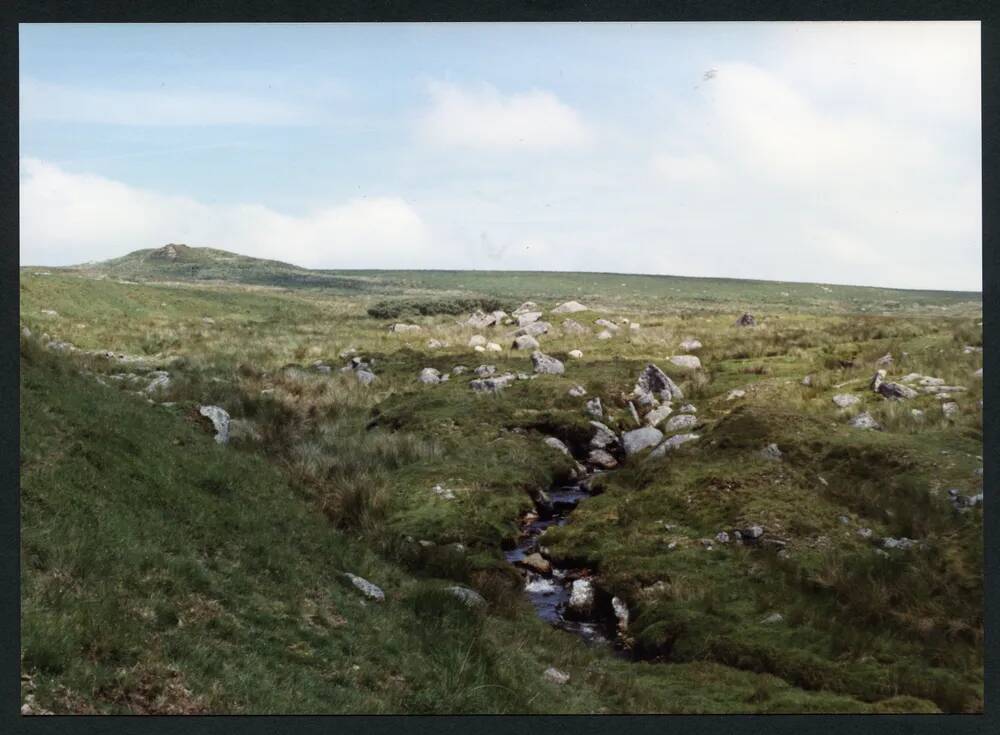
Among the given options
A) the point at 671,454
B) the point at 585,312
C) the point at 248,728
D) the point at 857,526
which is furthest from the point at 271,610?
the point at 585,312

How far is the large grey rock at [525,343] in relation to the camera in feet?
46.2

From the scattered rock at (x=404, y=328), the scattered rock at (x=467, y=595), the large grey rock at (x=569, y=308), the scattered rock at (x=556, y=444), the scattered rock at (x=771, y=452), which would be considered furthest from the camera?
the large grey rock at (x=569, y=308)

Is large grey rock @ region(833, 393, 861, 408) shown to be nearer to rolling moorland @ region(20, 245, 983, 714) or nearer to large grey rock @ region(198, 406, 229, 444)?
rolling moorland @ region(20, 245, 983, 714)

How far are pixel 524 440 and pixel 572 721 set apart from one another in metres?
5.35

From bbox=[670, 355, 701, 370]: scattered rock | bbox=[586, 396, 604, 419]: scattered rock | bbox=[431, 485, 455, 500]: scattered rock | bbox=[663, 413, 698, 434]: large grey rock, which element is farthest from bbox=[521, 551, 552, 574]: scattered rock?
bbox=[670, 355, 701, 370]: scattered rock

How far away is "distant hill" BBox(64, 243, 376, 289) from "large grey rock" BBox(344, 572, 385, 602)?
6.49m

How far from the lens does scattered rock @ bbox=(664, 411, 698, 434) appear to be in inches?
477

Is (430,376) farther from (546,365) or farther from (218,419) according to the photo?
(218,419)

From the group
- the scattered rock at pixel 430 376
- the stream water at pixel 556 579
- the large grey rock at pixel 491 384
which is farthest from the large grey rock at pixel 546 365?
the stream water at pixel 556 579

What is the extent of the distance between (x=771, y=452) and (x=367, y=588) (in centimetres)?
618

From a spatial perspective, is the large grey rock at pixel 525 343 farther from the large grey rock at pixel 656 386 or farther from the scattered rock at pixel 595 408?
the large grey rock at pixel 656 386

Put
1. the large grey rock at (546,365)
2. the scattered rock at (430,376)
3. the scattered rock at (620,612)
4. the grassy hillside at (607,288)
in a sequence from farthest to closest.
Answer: the scattered rock at (430,376)
the large grey rock at (546,365)
the grassy hillside at (607,288)
the scattered rock at (620,612)

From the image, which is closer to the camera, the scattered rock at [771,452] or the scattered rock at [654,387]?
the scattered rock at [771,452]

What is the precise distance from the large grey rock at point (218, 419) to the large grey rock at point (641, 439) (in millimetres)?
6381
